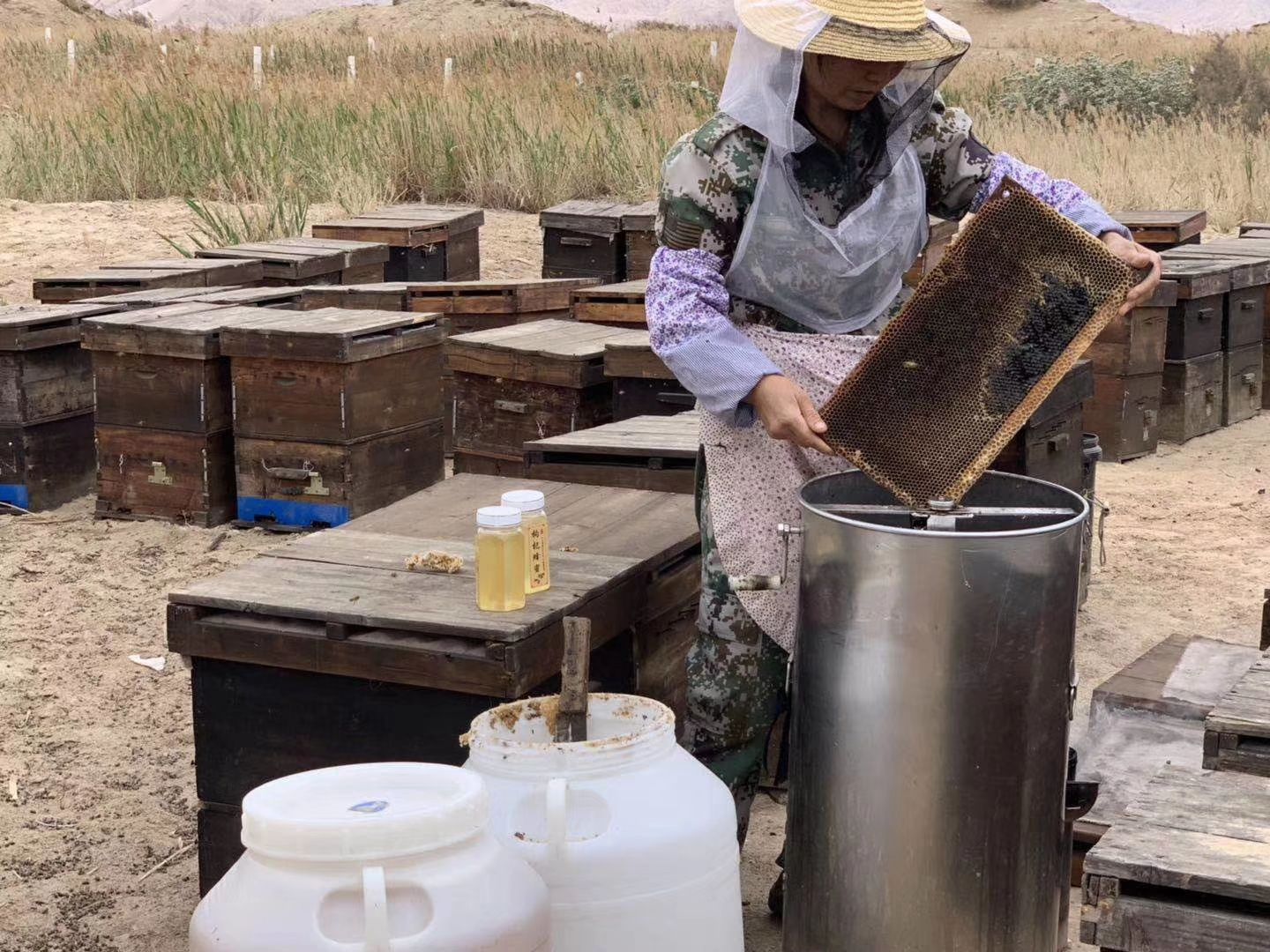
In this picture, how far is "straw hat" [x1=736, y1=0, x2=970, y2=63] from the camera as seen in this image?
2699mm

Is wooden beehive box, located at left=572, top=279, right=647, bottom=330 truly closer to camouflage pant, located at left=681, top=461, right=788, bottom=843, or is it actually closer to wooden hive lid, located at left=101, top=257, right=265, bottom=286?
wooden hive lid, located at left=101, top=257, right=265, bottom=286

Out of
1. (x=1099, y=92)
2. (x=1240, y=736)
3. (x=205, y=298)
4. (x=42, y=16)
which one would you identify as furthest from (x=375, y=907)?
(x=42, y=16)

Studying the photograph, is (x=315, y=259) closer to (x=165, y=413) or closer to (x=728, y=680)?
(x=165, y=413)

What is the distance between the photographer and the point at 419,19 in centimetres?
4997

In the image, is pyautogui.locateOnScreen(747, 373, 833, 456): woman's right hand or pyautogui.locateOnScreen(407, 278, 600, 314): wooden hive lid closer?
pyautogui.locateOnScreen(747, 373, 833, 456): woman's right hand

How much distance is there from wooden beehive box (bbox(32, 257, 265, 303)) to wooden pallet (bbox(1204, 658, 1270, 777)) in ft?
19.6

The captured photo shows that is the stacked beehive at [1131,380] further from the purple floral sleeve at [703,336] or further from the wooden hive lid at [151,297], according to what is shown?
the purple floral sleeve at [703,336]

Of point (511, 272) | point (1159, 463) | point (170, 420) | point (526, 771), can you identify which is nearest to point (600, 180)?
point (511, 272)

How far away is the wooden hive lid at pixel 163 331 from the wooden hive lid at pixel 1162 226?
5.49 metres

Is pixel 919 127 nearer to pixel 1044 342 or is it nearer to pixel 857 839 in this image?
pixel 1044 342

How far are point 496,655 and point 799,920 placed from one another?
736 mm

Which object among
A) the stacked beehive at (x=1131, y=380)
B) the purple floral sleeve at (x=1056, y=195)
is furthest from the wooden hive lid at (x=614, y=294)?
the purple floral sleeve at (x=1056, y=195)

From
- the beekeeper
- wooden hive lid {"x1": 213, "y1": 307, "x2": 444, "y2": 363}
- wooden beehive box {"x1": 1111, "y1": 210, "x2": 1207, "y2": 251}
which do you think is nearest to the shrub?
wooden beehive box {"x1": 1111, "y1": 210, "x2": 1207, "y2": 251}

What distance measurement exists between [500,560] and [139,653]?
8.29 ft
